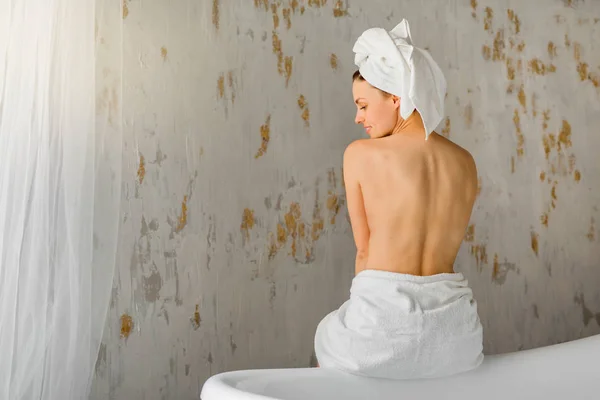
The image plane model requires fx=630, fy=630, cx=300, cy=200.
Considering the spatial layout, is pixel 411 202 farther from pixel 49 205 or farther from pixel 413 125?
pixel 49 205

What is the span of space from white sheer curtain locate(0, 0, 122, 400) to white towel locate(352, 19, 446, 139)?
0.73 metres

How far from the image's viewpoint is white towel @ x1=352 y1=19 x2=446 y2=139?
158 centimetres

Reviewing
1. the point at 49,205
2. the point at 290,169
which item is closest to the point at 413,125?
the point at 290,169

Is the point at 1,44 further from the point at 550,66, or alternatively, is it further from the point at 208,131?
the point at 550,66

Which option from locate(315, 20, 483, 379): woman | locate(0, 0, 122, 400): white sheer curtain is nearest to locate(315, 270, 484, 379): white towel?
locate(315, 20, 483, 379): woman

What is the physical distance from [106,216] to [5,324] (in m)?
0.41

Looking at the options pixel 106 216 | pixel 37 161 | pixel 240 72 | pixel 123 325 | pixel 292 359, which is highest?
pixel 240 72

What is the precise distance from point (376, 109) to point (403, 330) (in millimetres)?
589

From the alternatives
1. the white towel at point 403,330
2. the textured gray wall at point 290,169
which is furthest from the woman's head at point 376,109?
the textured gray wall at point 290,169

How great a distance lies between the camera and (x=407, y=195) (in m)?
1.57

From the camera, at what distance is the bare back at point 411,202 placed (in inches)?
62.0

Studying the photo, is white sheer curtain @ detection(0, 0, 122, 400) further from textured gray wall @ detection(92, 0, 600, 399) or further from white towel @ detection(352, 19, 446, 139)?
white towel @ detection(352, 19, 446, 139)

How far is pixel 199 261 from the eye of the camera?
2.12 metres

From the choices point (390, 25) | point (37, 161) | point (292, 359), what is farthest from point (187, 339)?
point (390, 25)
